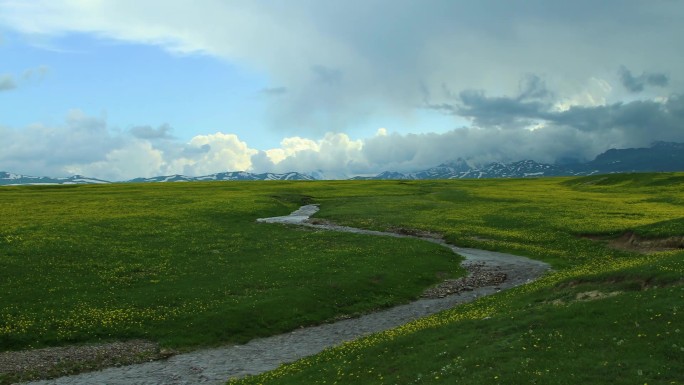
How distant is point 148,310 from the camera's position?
39.2 m

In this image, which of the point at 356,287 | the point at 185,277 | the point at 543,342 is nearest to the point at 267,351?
the point at 356,287

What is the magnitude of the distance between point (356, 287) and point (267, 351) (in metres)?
14.3

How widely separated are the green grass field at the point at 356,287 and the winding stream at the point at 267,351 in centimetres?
177

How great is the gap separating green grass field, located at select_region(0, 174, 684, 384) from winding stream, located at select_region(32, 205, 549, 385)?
1.77 meters

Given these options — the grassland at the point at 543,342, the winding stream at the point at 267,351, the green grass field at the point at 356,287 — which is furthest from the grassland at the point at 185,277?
the grassland at the point at 543,342

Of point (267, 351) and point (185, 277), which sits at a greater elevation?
point (185, 277)

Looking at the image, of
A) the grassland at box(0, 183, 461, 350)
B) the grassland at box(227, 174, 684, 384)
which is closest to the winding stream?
the grassland at box(0, 183, 461, 350)

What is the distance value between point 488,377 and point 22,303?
3685 centimetres

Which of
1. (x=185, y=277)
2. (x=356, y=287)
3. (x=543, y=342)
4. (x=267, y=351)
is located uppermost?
(x=543, y=342)

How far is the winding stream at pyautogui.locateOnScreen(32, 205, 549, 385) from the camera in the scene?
29.1 metres

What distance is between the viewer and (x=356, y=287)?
4628 centimetres

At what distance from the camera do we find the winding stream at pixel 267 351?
2911cm

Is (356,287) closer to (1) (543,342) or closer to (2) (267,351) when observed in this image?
(2) (267,351)

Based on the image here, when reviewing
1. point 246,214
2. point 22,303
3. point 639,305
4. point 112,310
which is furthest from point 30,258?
point 639,305
